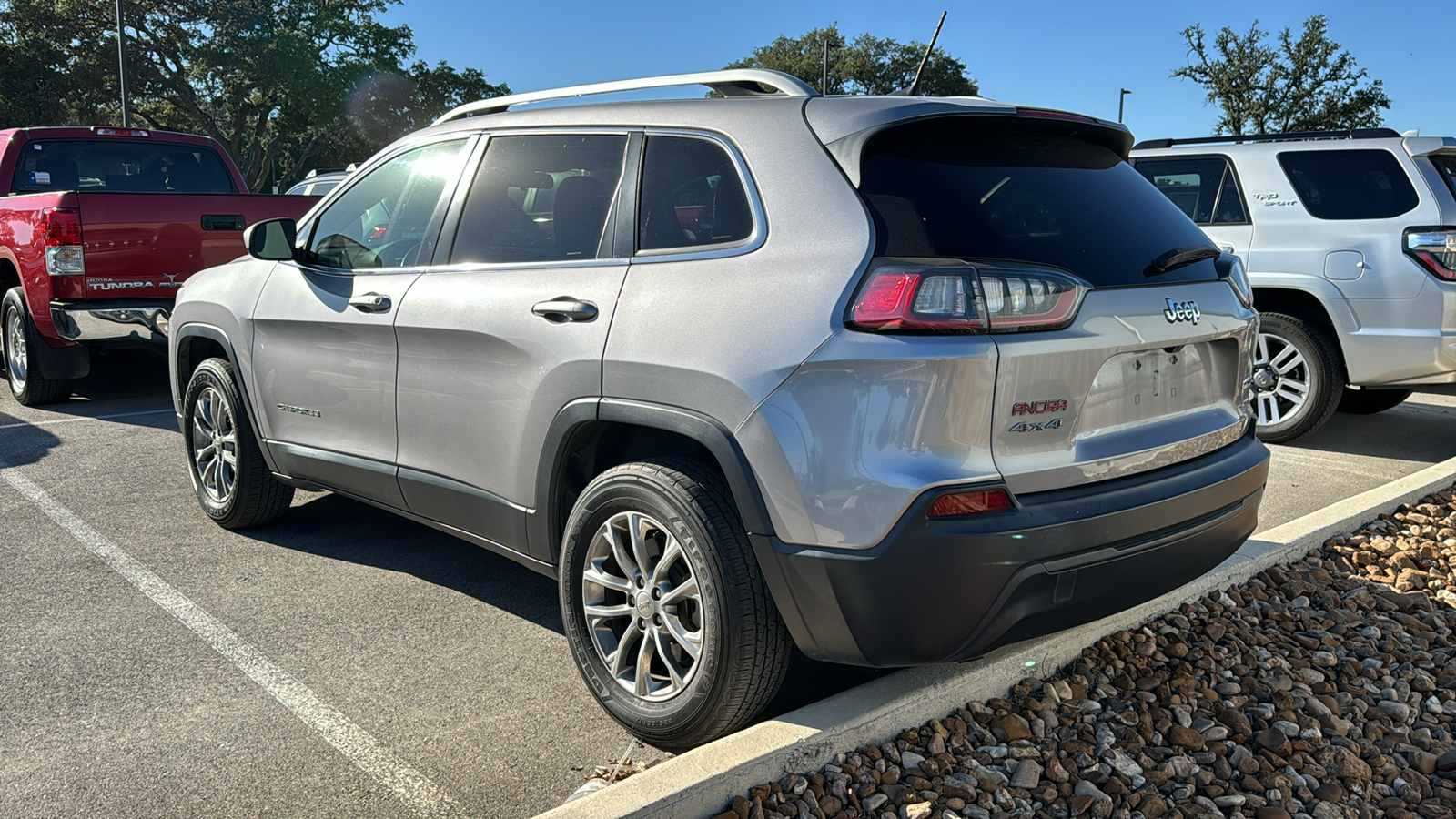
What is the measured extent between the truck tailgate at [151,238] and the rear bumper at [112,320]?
0.09 m

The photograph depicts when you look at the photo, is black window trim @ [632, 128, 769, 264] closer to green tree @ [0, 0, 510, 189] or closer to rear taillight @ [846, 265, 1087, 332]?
rear taillight @ [846, 265, 1087, 332]

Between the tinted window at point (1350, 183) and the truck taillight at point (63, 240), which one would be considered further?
the truck taillight at point (63, 240)

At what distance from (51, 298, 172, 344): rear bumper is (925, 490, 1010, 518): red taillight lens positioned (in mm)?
6372

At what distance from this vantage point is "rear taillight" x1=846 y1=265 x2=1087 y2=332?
261 centimetres

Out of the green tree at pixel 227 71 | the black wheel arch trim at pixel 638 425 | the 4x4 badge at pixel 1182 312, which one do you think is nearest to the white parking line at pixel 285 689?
the black wheel arch trim at pixel 638 425

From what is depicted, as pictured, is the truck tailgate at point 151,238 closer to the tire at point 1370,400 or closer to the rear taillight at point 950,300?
the rear taillight at point 950,300

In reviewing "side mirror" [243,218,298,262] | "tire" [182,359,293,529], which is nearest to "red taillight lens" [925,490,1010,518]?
"side mirror" [243,218,298,262]

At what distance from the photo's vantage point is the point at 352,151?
165 ft

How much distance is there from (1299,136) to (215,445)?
6.60 m

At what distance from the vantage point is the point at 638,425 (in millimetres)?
3211

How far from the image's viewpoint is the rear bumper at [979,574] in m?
2.59

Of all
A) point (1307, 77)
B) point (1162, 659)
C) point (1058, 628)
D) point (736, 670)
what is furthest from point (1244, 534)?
point (1307, 77)

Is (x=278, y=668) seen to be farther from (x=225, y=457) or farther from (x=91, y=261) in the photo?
(x=91, y=261)

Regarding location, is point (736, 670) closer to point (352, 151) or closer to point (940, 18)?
point (940, 18)
